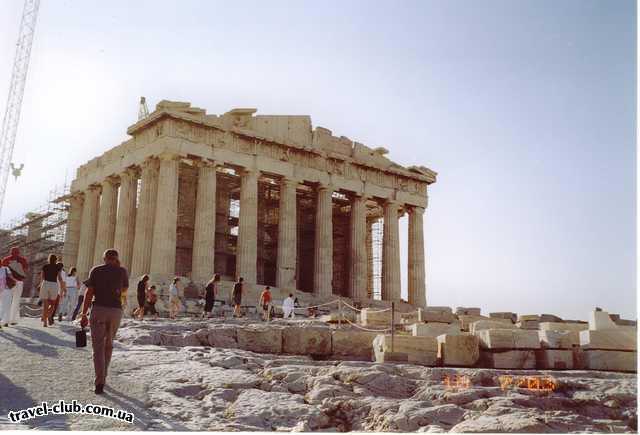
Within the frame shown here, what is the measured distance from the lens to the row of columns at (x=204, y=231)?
27.8 meters

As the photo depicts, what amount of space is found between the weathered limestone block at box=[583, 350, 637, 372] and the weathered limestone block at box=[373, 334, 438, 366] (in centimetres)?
310

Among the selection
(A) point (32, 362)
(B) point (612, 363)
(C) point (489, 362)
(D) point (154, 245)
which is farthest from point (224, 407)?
(D) point (154, 245)

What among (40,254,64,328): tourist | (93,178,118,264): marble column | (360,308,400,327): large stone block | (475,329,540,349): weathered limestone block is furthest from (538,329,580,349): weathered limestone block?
(93,178,118,264): marble column

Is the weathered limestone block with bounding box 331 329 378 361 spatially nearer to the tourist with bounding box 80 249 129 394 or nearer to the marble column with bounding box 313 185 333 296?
the tourist with bounding box 80 249 129 394

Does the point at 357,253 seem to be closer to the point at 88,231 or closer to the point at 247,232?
the point at 247,232

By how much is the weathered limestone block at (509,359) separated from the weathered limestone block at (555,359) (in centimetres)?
18

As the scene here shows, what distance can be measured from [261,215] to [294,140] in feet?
20.9

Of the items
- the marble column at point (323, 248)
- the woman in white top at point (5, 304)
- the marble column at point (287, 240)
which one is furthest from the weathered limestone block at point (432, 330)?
the marble column at point (323, 248)

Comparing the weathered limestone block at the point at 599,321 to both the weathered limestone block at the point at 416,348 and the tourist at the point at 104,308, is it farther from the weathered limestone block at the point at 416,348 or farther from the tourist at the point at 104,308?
the tourist at the point at 104,308

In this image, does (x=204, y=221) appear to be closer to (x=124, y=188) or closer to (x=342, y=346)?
(x=124, y=188)

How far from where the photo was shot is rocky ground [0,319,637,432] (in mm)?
7605

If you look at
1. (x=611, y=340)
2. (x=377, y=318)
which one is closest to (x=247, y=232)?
(x=377, y=318)

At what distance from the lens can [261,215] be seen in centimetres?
3653

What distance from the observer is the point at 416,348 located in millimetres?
12906
